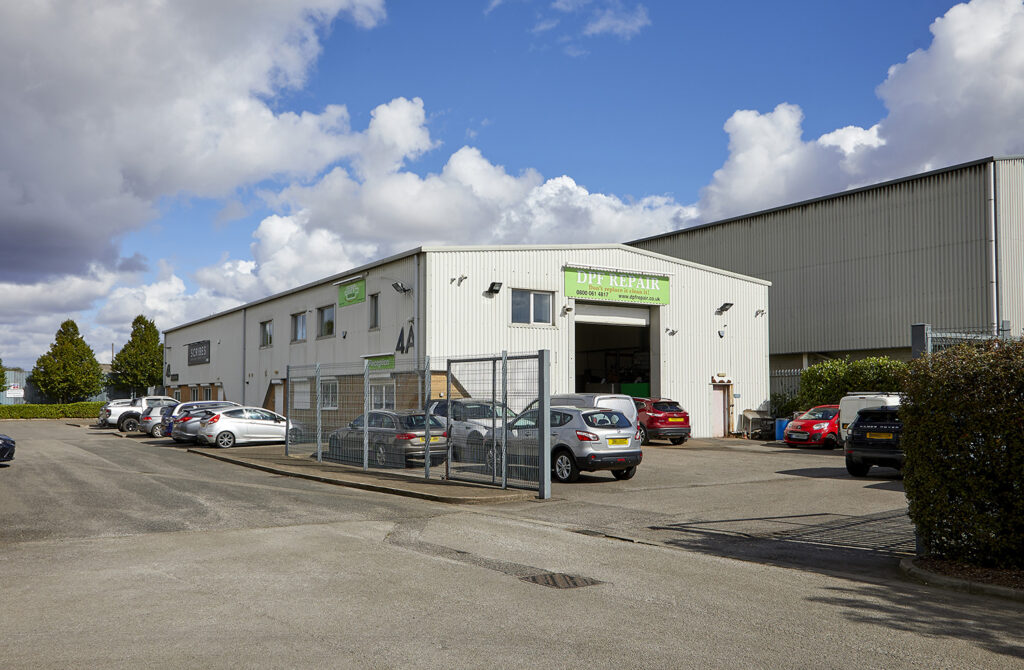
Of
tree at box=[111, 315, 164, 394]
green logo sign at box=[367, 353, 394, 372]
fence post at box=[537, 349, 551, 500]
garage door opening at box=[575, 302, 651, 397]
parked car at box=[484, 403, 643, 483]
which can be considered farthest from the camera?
tree at box=[111, 315, 164, 394]

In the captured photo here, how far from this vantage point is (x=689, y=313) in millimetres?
31688

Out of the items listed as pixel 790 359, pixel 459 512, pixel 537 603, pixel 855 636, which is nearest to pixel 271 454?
pixel 459 512

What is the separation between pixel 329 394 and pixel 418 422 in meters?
3.80

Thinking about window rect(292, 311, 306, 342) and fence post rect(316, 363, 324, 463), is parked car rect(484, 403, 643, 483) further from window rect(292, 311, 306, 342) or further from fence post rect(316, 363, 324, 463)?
window rect(292, 311, 306, 342)

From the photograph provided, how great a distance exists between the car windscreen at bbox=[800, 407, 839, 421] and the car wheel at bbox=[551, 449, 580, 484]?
13.6 meters

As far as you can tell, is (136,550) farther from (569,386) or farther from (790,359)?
(790,359)

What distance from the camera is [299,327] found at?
35.4m

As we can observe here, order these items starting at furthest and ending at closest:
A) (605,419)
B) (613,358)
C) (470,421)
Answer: (613,358) < (605,419) < (470,421)

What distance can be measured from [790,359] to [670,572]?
116ft

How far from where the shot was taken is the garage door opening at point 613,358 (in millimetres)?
36344

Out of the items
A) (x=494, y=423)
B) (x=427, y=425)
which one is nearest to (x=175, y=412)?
(x=427, y=425)

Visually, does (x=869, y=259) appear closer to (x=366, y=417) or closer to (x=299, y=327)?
(x=299, y=327)

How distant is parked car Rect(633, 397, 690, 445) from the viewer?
2669 centimetres

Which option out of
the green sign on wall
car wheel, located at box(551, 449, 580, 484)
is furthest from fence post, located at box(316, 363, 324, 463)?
the green sign on wall
